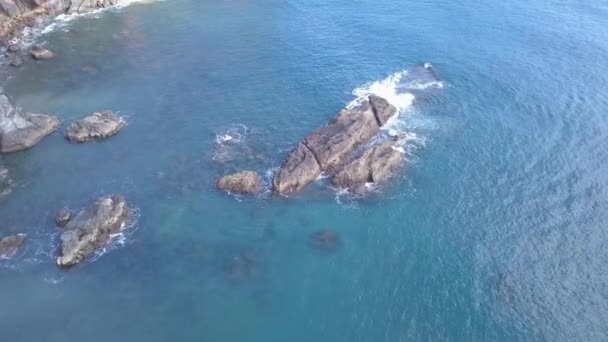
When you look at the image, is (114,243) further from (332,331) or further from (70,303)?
(332,331)

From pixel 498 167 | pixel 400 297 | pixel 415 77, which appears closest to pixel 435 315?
pixel 400 297

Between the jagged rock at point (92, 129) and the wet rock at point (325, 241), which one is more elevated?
the jagged rock at point (92, 129)

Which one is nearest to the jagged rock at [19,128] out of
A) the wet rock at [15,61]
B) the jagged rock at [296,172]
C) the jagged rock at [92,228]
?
the wet rock at [15,61]

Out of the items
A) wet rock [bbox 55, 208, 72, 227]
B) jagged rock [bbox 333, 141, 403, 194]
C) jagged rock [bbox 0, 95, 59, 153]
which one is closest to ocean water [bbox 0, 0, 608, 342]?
wet rock [bbox 55, 208, 72, 227]

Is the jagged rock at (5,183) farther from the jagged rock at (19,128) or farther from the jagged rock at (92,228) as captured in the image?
the jagged rock at (92,228)

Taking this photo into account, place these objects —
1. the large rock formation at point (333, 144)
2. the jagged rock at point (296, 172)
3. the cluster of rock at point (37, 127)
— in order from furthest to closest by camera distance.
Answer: the cluster of rock at point (37, 127)
the large rock formation at point (333, 144)
the jagged rock at point (296, 172)

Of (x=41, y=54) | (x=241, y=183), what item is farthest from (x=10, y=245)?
(x=41, y=54)
